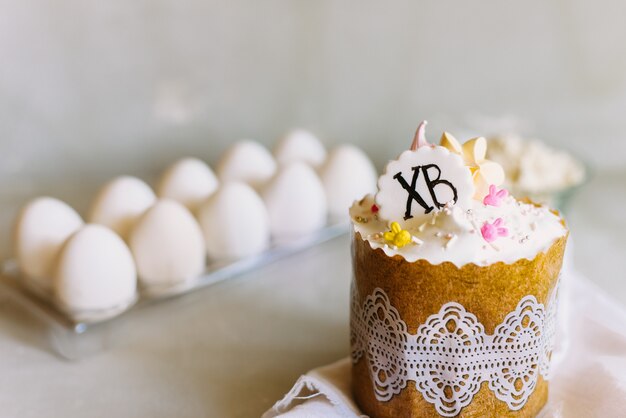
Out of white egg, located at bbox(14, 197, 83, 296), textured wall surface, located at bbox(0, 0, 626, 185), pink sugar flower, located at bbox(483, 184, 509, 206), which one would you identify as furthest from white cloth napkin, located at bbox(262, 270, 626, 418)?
textured wall surface, located at bbox(0, 0, 626, 185)

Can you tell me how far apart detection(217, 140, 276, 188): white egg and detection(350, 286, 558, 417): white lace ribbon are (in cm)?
52

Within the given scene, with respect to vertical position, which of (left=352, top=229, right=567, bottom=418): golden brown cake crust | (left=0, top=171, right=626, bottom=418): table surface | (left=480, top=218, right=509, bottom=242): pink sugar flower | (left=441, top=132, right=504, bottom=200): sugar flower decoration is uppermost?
(left=441, top=132, right=504, bottom=200): sugar flower decoration

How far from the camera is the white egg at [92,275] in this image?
32.9 inches

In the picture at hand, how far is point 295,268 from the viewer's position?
1057 mm

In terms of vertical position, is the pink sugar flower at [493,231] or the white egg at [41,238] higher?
the pink sugar flower at [493,231]

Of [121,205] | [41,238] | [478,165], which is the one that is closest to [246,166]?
[121,205]

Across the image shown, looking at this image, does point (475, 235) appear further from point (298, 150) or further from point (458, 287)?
point (298, 150)

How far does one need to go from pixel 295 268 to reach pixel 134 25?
59 cm

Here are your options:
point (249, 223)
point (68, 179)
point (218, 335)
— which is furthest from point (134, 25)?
point (218, 335)

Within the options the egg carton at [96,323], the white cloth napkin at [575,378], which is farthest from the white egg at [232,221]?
the white cloth napkin at [575,378]

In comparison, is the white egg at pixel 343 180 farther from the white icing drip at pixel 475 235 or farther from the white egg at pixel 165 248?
the white icing drip at pixel 475 235

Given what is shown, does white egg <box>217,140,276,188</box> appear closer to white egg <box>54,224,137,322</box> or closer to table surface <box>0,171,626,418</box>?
table surface <box>0,171,626,418</box>

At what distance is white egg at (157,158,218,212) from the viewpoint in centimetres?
106

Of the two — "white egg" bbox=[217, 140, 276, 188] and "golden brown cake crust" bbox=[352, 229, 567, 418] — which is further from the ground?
"golden brown cake crust" bbox=[352, 229, 567, 418]
